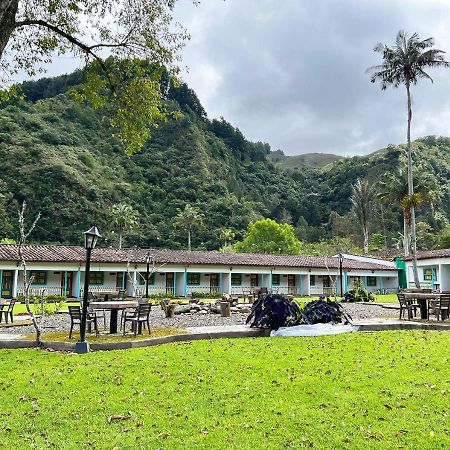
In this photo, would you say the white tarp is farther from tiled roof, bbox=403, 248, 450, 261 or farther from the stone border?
tiled roof, bbox=403, 248, 450, 261

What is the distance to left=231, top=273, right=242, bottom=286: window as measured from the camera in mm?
34312

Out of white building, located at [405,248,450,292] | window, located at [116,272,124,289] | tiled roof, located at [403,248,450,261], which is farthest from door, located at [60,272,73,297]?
tiled roof, located at [403,248,450,261]

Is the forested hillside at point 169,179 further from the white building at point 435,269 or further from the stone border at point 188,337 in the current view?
the stone border at point 188,337

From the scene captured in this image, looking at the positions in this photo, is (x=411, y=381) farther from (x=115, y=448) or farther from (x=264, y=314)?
(x=264, y=314)

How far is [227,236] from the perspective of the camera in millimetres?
54750

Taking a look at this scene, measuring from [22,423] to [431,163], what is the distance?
77292 millimetres

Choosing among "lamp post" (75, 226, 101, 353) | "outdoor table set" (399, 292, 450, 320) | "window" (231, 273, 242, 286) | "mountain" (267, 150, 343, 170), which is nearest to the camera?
"lamp post" (75, 226, 101, 353)

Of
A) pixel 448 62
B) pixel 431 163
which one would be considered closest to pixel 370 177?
pixel 431 163

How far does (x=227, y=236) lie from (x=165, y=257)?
24.0m

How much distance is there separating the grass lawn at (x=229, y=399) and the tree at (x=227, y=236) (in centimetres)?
4668

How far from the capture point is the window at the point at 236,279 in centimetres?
3431

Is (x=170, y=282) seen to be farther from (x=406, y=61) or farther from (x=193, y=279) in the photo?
(x=406, y=61)

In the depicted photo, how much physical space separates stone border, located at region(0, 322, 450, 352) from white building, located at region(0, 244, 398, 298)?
13666mm

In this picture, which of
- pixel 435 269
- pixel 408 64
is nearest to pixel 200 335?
pixel 408 64
